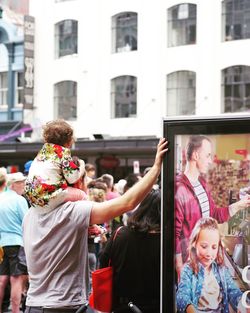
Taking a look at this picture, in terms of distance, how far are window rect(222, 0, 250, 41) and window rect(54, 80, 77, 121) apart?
7503 mm

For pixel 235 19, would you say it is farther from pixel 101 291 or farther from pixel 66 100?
pixel 101 291

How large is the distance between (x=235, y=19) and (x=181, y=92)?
358 centimetres

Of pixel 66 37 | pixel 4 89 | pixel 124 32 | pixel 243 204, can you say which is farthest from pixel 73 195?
pixel 4 89

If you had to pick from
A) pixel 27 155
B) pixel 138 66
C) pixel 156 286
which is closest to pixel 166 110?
pixel 138 66

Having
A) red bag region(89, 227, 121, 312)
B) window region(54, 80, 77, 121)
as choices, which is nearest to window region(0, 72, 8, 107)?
window region(54, 80, 77, 121)

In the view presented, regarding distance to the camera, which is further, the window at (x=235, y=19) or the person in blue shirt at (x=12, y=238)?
the window at (x=235, y=19)

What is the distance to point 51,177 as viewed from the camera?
13.0ft

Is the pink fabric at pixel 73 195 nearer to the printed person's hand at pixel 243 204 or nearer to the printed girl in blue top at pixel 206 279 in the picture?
the printed girl in blue top at pixel 206 279

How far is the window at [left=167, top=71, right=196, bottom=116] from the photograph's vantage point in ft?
93.9

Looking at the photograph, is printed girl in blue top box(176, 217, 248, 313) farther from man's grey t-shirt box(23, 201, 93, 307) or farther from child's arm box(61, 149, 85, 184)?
child's arm box(61, 149, 85, 184)

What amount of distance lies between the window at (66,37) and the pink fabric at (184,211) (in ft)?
95.0

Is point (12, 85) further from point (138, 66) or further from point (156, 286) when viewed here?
point (156, 286)

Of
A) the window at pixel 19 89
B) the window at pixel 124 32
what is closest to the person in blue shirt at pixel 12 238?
the window at pixel 124 32

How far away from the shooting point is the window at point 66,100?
31688 millimetres
